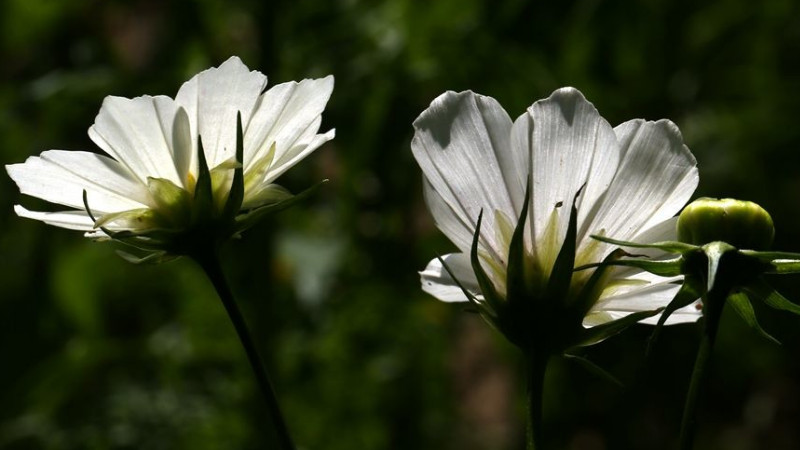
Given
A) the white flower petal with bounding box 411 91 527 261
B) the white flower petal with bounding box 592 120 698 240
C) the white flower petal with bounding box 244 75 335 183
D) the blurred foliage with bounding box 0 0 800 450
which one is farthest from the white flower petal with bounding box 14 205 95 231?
the blurred foliage with bounding box 0 0 800 450

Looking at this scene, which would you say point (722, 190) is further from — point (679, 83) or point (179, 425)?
point (179, 425)

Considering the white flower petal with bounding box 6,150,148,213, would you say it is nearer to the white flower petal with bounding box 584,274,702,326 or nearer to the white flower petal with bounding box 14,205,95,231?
the white flower petal with bounding box 14,205,95,231

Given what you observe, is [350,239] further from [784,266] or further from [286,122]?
[784,266]

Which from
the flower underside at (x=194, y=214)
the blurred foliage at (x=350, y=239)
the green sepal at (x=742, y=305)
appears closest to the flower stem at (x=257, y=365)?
the flower underside at (x=194, y=214)

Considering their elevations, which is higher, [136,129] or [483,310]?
[136,129]

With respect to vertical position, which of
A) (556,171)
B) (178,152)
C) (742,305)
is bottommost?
(742,305)

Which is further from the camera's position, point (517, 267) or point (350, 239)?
point (350, 239)

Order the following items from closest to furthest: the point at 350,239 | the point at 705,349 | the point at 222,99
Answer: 1. the point at 705,349
2. the point at 222,99
3. the point at 350,239

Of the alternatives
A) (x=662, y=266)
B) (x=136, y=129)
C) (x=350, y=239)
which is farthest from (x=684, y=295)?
(x=350, y=239)
